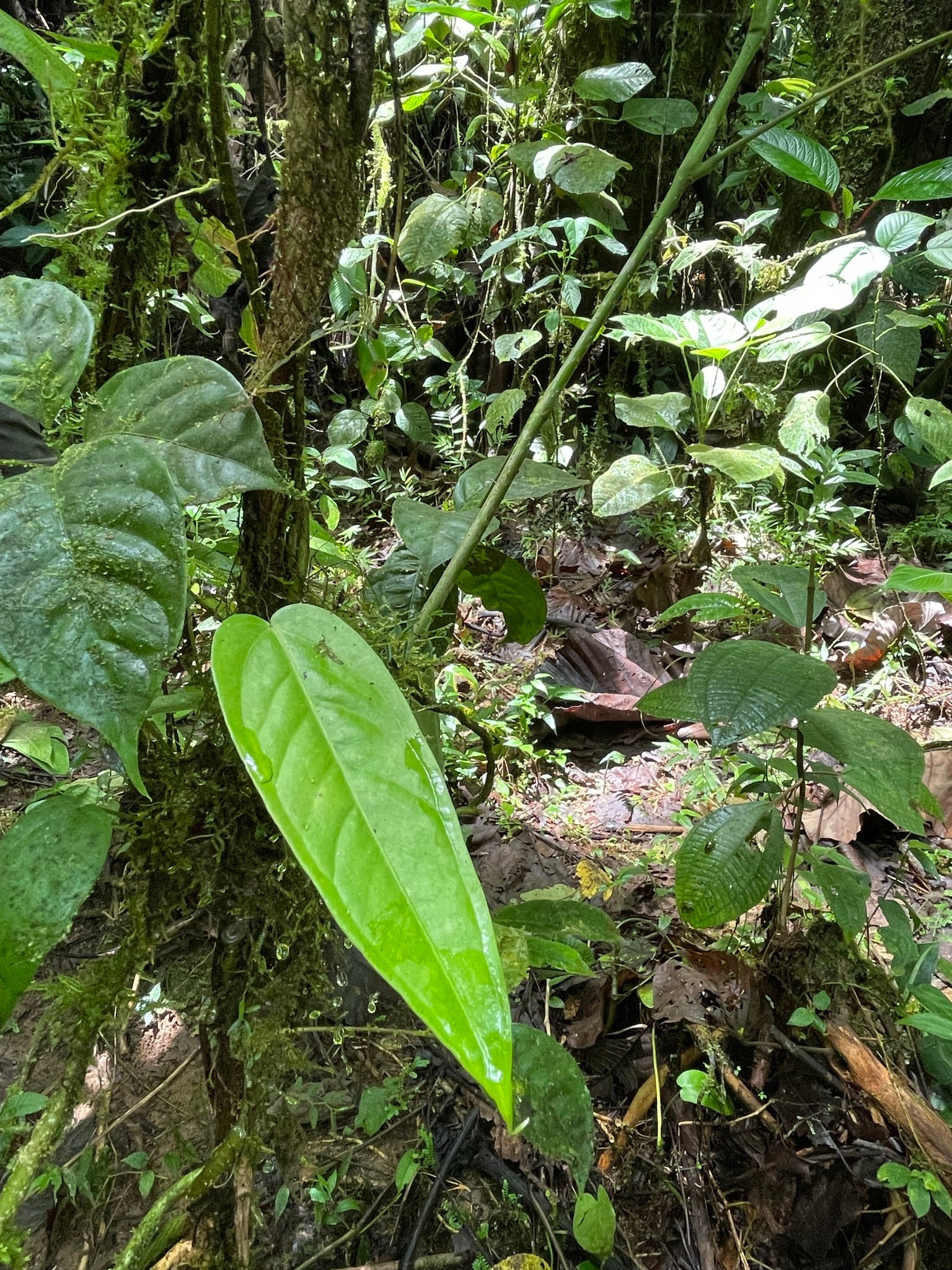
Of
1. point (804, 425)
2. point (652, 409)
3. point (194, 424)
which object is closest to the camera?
point (194, 424)

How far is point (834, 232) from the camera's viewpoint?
2406 mm

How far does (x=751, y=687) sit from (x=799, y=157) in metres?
1.35

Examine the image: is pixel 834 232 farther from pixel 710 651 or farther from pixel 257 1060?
pixel 257 1060

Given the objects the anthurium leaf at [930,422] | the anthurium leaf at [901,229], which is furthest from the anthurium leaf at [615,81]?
the anthurium leaf at [930,422]

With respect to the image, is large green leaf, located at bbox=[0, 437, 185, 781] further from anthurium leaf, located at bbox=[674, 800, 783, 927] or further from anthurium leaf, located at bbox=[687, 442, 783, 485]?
anthurium leaf, located at bbox=[687, 442, 783, 485]

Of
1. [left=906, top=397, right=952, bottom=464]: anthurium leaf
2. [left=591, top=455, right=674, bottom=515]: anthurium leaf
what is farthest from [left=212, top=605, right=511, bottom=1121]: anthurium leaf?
[left=906, top=397, right=952, bottom=464]: anthurium leaf

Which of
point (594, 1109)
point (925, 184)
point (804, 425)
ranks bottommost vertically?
point (594, 1109)

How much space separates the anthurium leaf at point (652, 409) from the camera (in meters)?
1.84

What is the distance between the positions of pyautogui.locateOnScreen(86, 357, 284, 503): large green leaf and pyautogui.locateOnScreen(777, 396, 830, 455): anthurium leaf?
61.5 inches

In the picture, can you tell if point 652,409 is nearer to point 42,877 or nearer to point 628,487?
point 628,487

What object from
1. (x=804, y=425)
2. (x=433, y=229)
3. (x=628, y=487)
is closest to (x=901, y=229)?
(x=804, y=425)

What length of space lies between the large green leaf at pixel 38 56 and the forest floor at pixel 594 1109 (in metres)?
0.74

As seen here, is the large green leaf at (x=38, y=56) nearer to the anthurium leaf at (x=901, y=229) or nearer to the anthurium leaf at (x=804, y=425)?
the anthurium leaf at (x=804, y=425)

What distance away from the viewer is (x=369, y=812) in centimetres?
37
